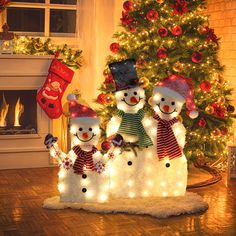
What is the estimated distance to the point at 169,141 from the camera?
469 centimetres

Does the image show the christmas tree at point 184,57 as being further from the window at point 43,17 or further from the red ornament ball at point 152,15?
the window at point 43,17

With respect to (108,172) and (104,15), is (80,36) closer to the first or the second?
(104,15)

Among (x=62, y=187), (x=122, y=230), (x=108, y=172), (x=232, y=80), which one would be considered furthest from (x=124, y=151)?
(x=232, y=80)

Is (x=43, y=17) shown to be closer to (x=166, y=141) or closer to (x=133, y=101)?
(x=133, y=101)

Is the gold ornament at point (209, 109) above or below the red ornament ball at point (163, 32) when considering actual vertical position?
below

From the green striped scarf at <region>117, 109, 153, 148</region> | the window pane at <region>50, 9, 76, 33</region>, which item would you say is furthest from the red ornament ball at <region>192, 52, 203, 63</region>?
the window pane at <region>50, 9, 76, 33</region>

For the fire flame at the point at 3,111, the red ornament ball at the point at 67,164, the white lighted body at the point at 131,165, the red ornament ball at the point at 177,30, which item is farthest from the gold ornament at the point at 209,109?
the fire flame at the point at 3,111

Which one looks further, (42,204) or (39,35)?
(39,35)

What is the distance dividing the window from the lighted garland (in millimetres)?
305

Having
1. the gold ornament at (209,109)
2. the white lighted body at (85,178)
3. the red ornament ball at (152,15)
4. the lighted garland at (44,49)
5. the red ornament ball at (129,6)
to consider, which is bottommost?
the white lighted body at (85,178)

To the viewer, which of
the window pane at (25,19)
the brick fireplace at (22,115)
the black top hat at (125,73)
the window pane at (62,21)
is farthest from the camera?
the window pane at (62,21)

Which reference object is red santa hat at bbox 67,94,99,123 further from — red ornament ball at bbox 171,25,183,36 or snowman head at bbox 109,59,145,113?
red ornament ball at bbox 171,25,183,36

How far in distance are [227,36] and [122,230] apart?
3.39 metres

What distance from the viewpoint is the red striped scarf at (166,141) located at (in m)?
4.65
